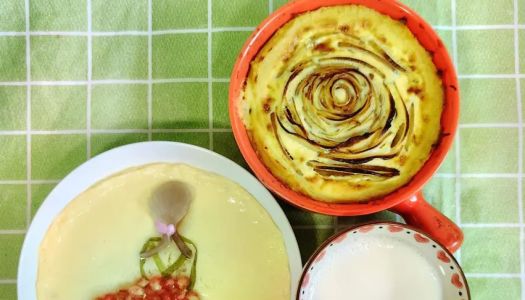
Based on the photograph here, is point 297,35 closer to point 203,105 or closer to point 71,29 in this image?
point 203,105

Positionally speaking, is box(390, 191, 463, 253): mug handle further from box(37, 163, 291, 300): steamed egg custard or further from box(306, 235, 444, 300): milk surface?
box(37, 163, 291, 300): steamed egg custard

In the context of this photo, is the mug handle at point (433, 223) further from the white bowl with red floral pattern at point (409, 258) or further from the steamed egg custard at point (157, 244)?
the steamed egg custard at point (157, 244)

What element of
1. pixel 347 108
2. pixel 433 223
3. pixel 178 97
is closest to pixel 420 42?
pixel 347 108

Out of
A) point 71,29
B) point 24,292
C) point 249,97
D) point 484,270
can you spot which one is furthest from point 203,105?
point 484,270

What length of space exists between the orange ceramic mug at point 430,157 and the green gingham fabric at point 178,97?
97mm

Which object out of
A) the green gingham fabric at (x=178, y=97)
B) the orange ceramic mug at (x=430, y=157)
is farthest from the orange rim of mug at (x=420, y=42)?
the green gingham fabric at (x=178, y=97)

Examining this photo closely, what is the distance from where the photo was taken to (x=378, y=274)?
2.38 feet

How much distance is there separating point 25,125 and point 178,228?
28 centimetres

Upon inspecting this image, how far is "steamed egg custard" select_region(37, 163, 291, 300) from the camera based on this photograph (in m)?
0.73

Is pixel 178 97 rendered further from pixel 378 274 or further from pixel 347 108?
pixel 378 274

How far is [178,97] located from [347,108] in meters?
0.25

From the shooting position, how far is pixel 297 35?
2.30 feet

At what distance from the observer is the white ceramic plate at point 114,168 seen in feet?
2.32

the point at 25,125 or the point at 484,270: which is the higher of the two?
the point at 25,125
